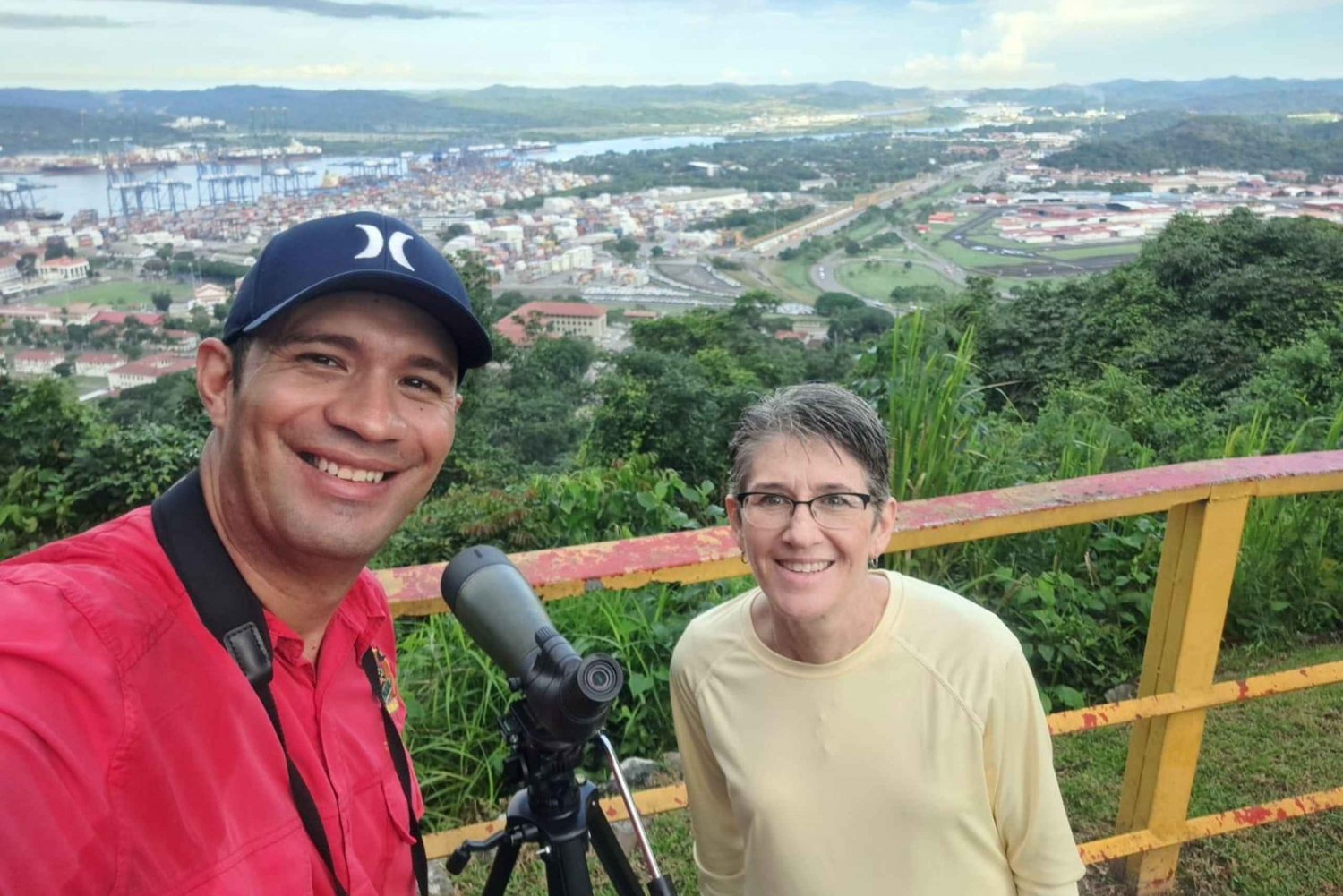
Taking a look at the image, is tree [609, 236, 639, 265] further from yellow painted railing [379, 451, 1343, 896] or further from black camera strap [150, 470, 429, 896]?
black camera strap [150, 470, 429, 896]

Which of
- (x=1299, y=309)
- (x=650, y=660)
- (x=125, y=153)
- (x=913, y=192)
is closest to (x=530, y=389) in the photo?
(x=1299, y=309)

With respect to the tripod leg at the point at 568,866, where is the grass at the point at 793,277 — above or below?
below

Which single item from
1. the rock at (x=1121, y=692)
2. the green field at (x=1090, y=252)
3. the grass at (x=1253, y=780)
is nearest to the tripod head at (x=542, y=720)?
the grass at (x=1253, y=780)

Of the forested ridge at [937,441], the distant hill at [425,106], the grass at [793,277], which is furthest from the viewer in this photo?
the distant hill at [425,106]

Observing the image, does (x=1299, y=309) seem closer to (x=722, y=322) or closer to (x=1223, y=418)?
(x=1223, y=418)

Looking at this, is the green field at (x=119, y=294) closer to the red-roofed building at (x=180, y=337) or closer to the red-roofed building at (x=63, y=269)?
the red-roofed building at (x=63, y=269)

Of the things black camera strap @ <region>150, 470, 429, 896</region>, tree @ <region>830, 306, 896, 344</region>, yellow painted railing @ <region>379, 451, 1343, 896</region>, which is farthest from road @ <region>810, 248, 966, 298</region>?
black camera strap @ <region>150, 470, 429, 896</region>
